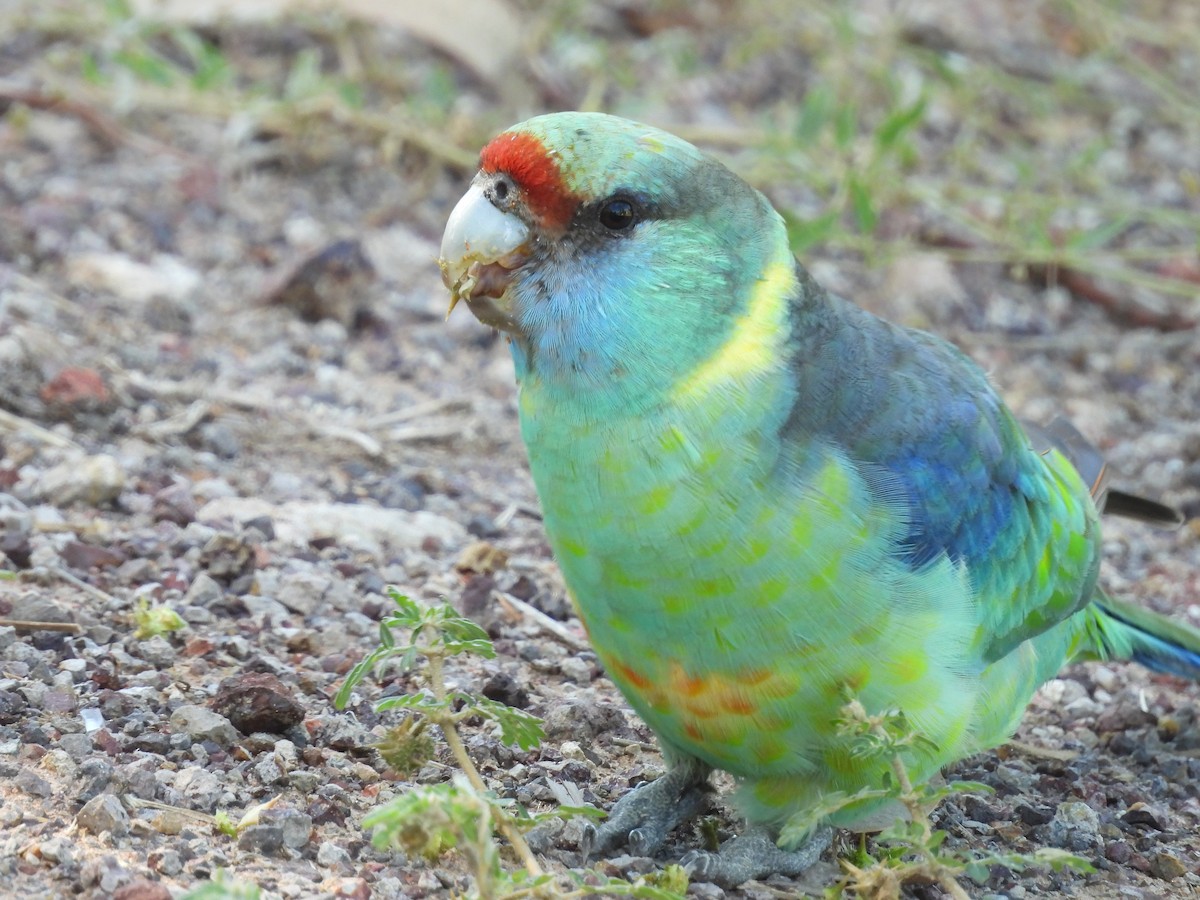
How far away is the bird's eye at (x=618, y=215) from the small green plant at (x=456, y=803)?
70 cm

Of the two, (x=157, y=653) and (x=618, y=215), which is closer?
(x=618, y=215)

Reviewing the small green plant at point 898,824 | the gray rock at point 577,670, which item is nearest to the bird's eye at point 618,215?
the small green plant at point 898,824

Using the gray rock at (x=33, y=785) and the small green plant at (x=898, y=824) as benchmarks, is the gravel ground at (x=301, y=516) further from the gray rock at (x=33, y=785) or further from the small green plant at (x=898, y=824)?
the small green plant at (x=898, y=824)

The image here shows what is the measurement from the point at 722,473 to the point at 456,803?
0.74 m

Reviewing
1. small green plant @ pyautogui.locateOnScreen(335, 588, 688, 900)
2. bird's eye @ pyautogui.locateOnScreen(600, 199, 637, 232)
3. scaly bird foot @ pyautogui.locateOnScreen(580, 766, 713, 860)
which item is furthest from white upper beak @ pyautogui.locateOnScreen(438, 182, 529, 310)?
scaly bird foot @ pyautogui.locateOnScreen(580, 766, 713, 860)

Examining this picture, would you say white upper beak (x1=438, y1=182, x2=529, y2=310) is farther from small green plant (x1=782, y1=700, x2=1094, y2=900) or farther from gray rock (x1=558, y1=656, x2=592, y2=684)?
gray rock (x1=558, y1=656, x2=592, y2=684)

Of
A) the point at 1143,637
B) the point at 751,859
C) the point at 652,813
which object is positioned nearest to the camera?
the point at 751,859

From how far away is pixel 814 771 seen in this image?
113 inches

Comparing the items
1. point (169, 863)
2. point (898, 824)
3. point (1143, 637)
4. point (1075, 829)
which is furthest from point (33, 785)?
point (1143, 637)

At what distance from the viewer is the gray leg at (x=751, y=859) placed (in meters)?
2.91

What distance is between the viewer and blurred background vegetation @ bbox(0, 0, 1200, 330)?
5.82m

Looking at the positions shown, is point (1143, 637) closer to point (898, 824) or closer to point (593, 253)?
point (898, 824)

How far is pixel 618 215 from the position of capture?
2748mm

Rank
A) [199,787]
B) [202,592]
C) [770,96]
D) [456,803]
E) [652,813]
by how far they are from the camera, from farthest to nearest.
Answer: [770,96]
[202,592]
[652,813]
[199,787]
[456,803]
